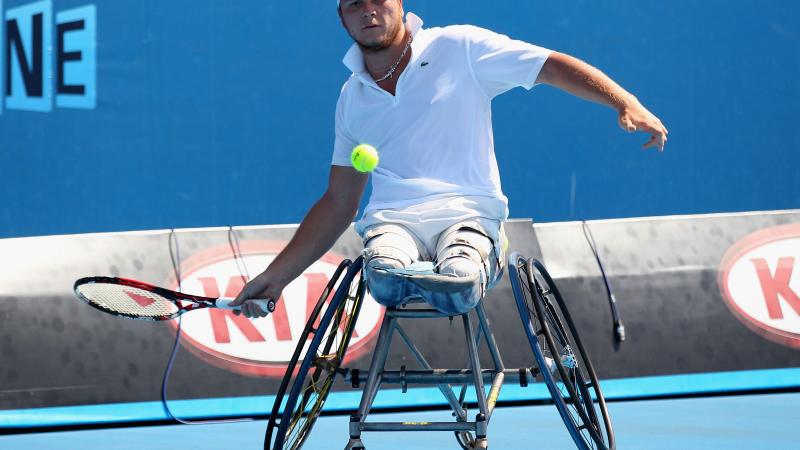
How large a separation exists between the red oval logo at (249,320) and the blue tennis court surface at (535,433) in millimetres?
321

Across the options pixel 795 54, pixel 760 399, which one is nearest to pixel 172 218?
pixel 760 399

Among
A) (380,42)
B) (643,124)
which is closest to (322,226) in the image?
(380,42)

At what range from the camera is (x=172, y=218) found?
5.94m

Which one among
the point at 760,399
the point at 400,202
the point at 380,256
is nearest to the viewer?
the point at 380,256

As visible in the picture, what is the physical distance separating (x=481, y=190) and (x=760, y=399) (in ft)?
8.99

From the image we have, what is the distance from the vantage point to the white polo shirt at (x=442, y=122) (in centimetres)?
359

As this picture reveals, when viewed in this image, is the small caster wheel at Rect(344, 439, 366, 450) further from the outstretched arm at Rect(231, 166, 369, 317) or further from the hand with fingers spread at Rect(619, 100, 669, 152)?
the hand with fingers spread at Rect(619, 100, 669, 152)

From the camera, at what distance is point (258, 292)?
3689mm

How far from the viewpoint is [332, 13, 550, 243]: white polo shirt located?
11.8 feet

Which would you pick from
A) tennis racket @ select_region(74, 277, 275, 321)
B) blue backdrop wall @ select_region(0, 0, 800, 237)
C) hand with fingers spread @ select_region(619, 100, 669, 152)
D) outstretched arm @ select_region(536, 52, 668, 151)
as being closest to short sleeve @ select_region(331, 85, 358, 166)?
tennis racket @ select_region(74, 277, 275, 321)

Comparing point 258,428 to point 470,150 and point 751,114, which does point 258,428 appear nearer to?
point 470,150

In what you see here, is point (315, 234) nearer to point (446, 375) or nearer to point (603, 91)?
point (446, 375)

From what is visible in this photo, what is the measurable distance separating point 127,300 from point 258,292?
0.47 meters

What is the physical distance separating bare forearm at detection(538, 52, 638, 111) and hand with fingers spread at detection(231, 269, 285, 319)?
3.36ft
